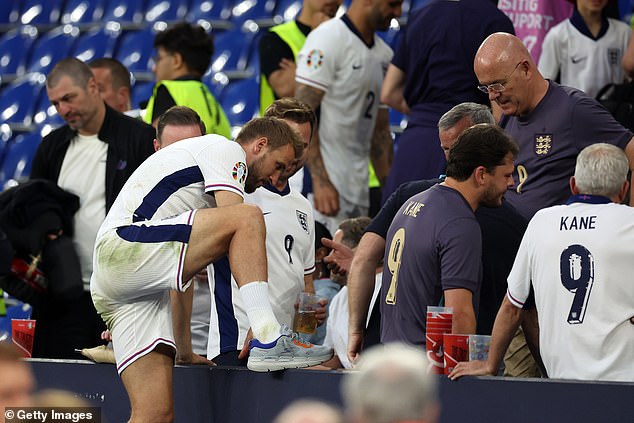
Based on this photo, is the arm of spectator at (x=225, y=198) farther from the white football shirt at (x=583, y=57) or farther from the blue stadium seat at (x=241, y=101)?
the blue stadium seat at (x=241, y=101)

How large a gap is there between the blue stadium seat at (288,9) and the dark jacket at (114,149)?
3613mm

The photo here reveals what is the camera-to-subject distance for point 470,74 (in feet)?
22.5

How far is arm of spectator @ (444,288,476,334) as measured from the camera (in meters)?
4.93

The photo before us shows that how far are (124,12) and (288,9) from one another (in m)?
2.01

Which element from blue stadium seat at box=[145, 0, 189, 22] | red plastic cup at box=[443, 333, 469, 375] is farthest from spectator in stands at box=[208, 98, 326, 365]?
blue stadium seat at box=[145, 0, 189, 22]

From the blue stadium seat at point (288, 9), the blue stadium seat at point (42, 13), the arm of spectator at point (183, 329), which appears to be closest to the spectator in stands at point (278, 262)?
the arm of spectator at point (183, 329)

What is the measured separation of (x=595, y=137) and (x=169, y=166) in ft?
6.58

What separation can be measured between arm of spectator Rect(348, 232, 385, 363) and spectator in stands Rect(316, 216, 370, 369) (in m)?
0.23

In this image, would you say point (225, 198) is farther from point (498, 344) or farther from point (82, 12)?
point (82, 12)

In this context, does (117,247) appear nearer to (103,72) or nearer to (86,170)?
(86,170)

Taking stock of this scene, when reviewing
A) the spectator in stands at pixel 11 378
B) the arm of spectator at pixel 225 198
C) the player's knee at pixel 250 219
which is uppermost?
the arm of spectator at pixel 225 198

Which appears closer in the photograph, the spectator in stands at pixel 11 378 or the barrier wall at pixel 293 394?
the spectator in stands at pixel 11 378

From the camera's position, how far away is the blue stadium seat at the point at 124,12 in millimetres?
12086

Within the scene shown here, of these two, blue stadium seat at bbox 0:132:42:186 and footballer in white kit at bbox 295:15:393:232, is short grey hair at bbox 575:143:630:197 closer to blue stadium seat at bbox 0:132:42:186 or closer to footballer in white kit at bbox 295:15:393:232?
footballer in white kit at bbox 295:15:393:232
